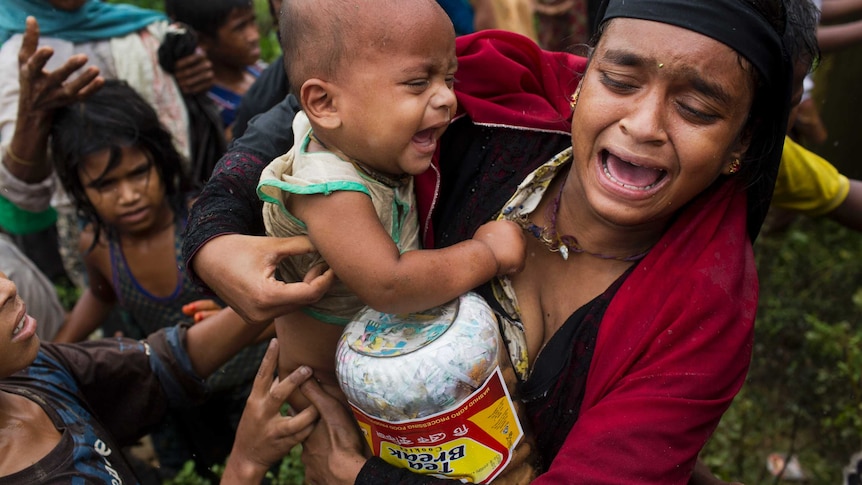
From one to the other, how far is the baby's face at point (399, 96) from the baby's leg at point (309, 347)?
19.4 inches

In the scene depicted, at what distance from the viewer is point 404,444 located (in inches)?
70.4

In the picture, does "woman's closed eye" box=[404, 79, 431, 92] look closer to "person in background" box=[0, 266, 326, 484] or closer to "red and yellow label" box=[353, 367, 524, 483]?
"person in background" box=[0, 266, 326, 484]

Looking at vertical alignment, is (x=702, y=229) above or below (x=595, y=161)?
below

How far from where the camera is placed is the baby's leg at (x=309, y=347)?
6.88 ft

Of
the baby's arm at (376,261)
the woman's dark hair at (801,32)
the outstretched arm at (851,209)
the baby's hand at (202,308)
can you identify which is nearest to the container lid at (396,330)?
the baby's arm at (376,261)

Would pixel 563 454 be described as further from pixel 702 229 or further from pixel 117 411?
pixel 117 411

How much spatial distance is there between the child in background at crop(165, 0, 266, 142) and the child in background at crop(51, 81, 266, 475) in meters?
0.83

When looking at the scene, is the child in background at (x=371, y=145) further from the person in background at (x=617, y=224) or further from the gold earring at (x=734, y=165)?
the gold earring at (x=734, y=165)

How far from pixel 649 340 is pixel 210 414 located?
7.23 feet

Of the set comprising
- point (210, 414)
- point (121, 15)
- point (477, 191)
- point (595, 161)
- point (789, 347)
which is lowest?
point (789, 347)

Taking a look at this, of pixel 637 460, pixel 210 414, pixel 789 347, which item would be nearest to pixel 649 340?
pixel 637 460

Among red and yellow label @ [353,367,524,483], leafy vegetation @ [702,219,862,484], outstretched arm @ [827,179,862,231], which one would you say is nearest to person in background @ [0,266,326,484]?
red and yellow label @ [353,367,524,483]

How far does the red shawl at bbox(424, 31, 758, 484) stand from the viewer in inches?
67.3

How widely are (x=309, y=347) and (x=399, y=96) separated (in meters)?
0.75
